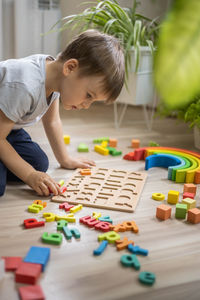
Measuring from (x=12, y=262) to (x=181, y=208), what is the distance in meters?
0.51

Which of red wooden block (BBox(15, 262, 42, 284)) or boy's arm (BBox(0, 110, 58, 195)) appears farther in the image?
boy's arm (BBox(0, 110, 58, 195))

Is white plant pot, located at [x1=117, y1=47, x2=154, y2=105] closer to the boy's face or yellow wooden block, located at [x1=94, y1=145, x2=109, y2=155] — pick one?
yellow wooden block, located at [x1=94, y1=145, x2=109, y2=155]

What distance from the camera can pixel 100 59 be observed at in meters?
1.02

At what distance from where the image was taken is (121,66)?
1077 millimetres

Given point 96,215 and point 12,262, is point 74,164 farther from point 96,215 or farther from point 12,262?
point 12,262

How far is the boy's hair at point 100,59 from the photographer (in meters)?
1.02

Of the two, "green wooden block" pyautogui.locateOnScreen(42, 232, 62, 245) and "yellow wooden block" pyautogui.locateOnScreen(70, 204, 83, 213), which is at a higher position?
"green wooden block" pyautogui.locateOnScreen(42, 232, 62, 245)

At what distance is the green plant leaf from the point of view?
20 cm

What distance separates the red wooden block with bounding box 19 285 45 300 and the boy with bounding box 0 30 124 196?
17.7 inches

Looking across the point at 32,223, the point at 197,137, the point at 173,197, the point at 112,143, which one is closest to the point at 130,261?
the point at 32,223

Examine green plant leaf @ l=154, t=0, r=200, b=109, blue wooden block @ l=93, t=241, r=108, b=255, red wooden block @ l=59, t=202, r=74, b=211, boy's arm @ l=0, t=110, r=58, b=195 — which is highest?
green plant leaf @ l=154, t=0, r=200, b=109

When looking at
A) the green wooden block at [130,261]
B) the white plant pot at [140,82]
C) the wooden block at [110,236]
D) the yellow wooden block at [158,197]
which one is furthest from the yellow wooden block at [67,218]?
the white plant pot at [140,82]

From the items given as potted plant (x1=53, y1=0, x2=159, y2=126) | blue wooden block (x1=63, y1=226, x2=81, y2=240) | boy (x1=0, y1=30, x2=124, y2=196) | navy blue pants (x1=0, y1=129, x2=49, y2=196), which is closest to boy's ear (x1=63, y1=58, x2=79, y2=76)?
boy (x1=0, y1=30, x2=124, y2=196)

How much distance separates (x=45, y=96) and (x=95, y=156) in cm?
51
